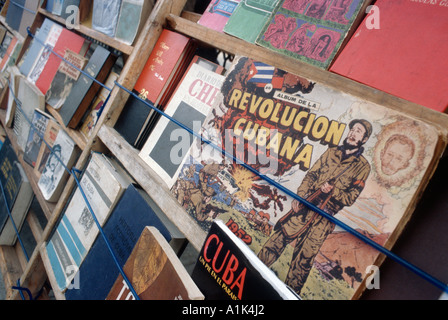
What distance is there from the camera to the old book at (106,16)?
126cm

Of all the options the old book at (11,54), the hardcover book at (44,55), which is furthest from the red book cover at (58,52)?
the old book at (11,54)

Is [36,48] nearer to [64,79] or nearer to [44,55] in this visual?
[44,55]

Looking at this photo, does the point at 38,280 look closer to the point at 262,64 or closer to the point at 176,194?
the point at 176,194

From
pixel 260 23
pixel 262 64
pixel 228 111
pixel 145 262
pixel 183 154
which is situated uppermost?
pixel 260 23

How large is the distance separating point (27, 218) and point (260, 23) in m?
1.77

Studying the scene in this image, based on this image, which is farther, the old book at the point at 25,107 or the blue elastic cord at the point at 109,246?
the old book at the point at 25,107

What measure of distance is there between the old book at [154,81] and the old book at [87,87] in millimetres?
344

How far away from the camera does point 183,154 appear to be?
83cm

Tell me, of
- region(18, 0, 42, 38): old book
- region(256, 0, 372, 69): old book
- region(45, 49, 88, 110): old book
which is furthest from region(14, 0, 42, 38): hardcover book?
region(256, 0, 372, 69): old book

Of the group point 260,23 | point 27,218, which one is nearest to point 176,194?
point 260,23

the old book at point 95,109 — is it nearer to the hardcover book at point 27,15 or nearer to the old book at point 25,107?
the old book at point 25,107

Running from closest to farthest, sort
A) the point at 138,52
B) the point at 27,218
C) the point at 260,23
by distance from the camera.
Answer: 1. the point at 260,23
2. the point at 138,52
3. the point at 27,218

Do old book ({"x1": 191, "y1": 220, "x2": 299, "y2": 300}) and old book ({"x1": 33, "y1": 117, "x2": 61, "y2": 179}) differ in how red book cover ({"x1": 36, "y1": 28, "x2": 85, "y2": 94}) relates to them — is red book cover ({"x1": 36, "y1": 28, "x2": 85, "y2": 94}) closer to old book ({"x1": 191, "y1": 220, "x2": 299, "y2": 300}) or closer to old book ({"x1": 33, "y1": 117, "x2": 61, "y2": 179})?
old book ({"x1": 33, "y1": 117, "x2": 61, "y2": 179})

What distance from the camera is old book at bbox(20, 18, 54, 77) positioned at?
1.80m
